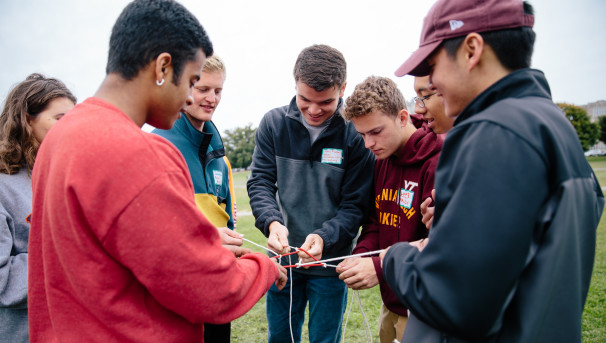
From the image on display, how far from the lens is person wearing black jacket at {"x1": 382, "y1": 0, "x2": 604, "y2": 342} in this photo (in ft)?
3.48

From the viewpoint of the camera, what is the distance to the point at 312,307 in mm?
3006

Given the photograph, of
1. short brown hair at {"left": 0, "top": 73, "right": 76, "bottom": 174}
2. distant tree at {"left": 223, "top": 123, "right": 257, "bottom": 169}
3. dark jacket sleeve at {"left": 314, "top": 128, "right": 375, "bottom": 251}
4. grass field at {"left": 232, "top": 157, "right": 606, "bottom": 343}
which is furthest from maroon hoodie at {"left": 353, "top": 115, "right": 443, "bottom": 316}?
distant tree at {"left": 223, "top": 123, "right": 257, "bottom": 169}

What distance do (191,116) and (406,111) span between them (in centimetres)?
169

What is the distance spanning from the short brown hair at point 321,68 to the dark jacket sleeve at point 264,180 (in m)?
0.60

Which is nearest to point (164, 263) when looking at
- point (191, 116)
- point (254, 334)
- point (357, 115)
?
point (191, 116)

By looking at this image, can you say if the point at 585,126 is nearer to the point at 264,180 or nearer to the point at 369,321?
the point at 369,321

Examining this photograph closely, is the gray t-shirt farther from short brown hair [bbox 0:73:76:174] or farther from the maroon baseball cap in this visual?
the maroon baseball cap

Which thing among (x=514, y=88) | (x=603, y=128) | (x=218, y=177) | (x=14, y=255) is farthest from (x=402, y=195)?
(x=603, y=128)

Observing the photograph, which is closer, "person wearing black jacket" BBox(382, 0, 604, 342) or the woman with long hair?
"person wearing black jacket" BBox(382, 0, 604, 342)

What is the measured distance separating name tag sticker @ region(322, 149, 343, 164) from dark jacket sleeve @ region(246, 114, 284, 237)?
489mm

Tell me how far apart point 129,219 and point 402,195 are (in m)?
1.89

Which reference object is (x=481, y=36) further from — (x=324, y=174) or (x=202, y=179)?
(x=202, y=179)

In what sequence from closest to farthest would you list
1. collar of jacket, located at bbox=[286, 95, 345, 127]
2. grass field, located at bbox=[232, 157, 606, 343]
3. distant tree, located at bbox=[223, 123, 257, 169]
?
collar of jacket, located at bbox=[286, 95, 345, 127] → grass field, located at bbox=[232, 157, 606, 343] → distant tree, located at bbox=[223, 123, 257, 169]

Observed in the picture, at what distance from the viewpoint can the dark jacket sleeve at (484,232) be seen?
1.05m
